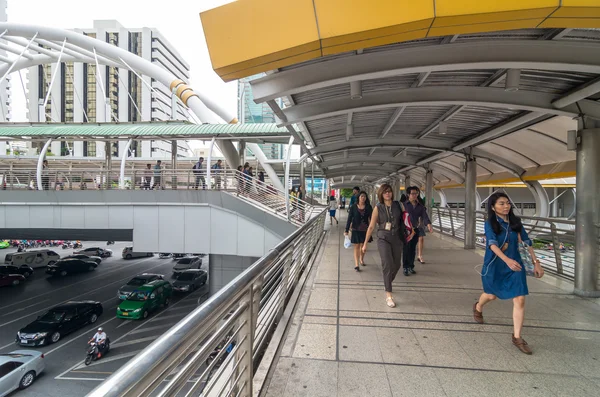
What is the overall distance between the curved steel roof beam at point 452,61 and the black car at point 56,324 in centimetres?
1525

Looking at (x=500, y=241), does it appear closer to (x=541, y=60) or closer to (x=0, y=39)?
(x=541, y=60)

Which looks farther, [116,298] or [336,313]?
[116,298]

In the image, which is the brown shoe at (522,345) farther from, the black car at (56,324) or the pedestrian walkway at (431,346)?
the black car at (56,324)

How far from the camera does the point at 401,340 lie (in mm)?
3488

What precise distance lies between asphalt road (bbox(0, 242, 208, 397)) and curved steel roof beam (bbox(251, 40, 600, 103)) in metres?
11.7

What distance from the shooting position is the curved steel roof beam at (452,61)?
3445 mm

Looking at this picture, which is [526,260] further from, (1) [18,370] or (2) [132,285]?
(2) [132,285]

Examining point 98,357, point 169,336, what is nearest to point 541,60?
point 169,336

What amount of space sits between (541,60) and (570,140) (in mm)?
Result: 2390

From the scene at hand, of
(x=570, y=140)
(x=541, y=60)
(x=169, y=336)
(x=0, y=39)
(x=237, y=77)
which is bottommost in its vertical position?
(x=169, y=336)

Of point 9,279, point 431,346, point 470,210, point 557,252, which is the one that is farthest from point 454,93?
point 9,279

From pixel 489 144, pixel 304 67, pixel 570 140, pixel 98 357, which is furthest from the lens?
pixel 98 357

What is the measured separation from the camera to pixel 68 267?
2578 centimetres

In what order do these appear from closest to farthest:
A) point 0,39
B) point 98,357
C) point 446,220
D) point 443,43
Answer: point 443,43 → point 98,357 → point 446,220 → point 0,39
